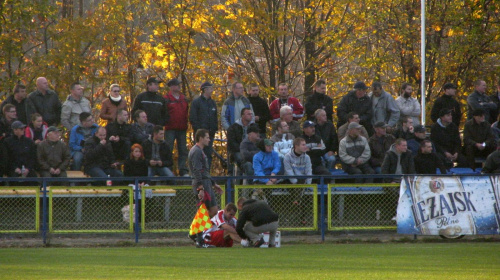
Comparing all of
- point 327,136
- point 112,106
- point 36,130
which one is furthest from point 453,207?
point 36,130

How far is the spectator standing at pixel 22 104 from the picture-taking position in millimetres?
19047

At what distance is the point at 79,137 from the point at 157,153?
171 cm

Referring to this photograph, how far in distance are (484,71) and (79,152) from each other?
15.3 meters

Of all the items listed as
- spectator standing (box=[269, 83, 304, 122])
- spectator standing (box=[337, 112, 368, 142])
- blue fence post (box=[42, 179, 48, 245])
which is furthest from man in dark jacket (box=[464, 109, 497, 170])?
blue fence post (box=[42, 179, 48, 245])

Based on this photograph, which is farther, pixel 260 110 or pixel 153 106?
pixel 260 110

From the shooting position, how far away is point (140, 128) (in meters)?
18.9

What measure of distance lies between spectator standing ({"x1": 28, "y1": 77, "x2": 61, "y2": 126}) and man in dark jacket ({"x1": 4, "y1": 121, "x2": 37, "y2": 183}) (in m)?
1.41

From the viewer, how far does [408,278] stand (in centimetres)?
1069

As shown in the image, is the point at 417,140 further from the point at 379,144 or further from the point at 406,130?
the point at 379,144

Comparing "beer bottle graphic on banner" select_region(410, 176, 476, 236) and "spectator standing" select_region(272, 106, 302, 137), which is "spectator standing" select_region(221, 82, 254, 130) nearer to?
"spectator standing" select_region(272, 106, 302, 137)

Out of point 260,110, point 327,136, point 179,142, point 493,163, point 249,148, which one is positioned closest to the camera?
point 493,163

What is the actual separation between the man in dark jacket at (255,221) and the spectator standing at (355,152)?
3.74m

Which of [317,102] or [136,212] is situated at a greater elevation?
[317,102]

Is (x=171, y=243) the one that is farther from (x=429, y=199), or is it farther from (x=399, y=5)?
(x=399, y=5)
